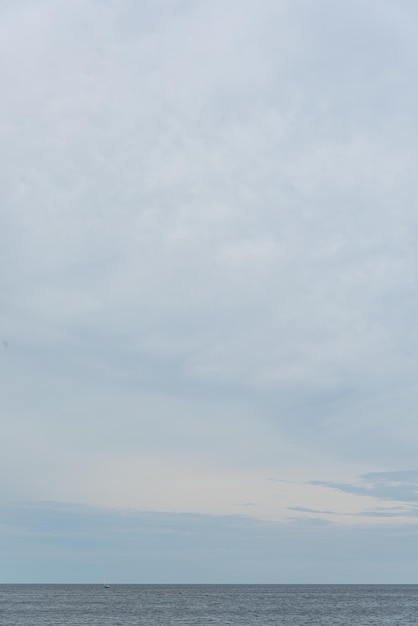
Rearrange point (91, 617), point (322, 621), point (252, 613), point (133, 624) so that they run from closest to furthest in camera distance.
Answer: point (133, 624) → point (322, 621) → point (91, 617) → point (252, 613)

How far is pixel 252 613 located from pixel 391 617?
2545 centimetres

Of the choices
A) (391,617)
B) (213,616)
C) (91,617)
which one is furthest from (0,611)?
(391,617)

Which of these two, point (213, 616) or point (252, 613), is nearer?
point (213, 616)

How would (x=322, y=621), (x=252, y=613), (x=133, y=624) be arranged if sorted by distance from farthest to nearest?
(x=252, y=613) → (x=322, y=621) → (x=133, y=624)

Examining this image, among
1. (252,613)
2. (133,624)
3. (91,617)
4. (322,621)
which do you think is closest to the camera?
(133,624)

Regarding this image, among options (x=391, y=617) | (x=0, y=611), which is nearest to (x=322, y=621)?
(x=391, y=617)

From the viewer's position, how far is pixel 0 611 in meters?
140

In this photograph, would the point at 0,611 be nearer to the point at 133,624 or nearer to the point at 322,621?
the point at 133,624

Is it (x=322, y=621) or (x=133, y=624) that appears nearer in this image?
(x=133, y=624)

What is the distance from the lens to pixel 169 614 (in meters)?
133

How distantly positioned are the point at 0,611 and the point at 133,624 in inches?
1679

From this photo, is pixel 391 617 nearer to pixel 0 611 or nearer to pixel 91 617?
pixel 91 617

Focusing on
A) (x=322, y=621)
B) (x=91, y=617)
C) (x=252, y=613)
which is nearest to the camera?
(x=322, y=621)

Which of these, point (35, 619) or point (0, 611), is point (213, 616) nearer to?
point (35, 619)
